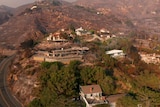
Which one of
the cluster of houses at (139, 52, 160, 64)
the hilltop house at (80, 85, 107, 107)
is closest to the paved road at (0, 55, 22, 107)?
the hilltop house at (80, 85, 107, 107)

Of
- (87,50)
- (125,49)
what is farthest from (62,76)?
(125,49)

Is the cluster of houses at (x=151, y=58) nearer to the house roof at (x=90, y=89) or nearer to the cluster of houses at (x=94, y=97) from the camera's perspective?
the cluster of houses at (x=94, y=97)

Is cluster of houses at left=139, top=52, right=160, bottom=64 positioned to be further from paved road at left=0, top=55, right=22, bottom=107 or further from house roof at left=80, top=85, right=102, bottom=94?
paved road at left=0, top=55, right=22, bottom=107

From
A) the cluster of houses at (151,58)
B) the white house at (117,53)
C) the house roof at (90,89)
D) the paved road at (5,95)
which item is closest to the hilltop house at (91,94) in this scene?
the house roof at (90,89)

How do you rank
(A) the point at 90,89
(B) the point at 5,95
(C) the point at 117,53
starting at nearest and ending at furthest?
(A) the point at 90,89
(B) the point at 5,95
(C) the point at 117,53

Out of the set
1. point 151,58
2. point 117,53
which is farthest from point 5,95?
point 151,58

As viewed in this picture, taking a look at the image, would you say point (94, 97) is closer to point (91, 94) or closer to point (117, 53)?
point (91, 94)

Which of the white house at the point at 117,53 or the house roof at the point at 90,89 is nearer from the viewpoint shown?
the house roof at the point at 90,89

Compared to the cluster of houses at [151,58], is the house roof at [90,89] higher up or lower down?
higher up
